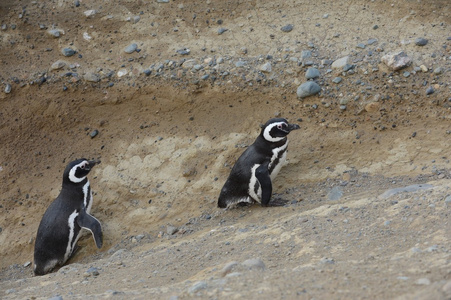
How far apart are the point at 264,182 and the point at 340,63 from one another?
1772 mm

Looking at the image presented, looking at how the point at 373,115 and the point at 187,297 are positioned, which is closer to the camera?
the point at 187,297

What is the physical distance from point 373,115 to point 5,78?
471 cm

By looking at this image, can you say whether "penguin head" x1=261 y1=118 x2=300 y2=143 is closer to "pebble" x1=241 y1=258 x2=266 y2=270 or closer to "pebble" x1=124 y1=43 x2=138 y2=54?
"pebble" x1=241 y1=258 x2=266 y2=270

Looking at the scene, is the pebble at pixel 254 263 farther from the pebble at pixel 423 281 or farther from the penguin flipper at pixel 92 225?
the penguin flipper at pixel 92 225

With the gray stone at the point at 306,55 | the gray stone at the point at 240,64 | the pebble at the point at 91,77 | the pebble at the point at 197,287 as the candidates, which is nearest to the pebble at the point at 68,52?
the pebble at the point at 91,77

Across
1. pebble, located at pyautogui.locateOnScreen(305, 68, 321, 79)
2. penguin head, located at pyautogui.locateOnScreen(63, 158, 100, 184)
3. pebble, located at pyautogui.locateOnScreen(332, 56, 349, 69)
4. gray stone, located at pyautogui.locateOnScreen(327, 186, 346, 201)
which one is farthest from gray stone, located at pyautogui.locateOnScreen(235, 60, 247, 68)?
penguin head, located at pyautogui.locateOnScreen(63, 158, 100, 184)

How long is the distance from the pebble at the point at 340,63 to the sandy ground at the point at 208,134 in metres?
0.11

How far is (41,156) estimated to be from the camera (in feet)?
23.2

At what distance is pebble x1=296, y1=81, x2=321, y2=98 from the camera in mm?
6242

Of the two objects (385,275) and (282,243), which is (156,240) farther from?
(385,275)

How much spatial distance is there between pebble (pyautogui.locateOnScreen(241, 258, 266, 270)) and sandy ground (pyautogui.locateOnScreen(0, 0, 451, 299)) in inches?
0.9

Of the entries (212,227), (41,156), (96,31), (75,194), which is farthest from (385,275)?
→ (96,31)

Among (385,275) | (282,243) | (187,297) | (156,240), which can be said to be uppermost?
(385,275)

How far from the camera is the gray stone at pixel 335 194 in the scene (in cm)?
540
